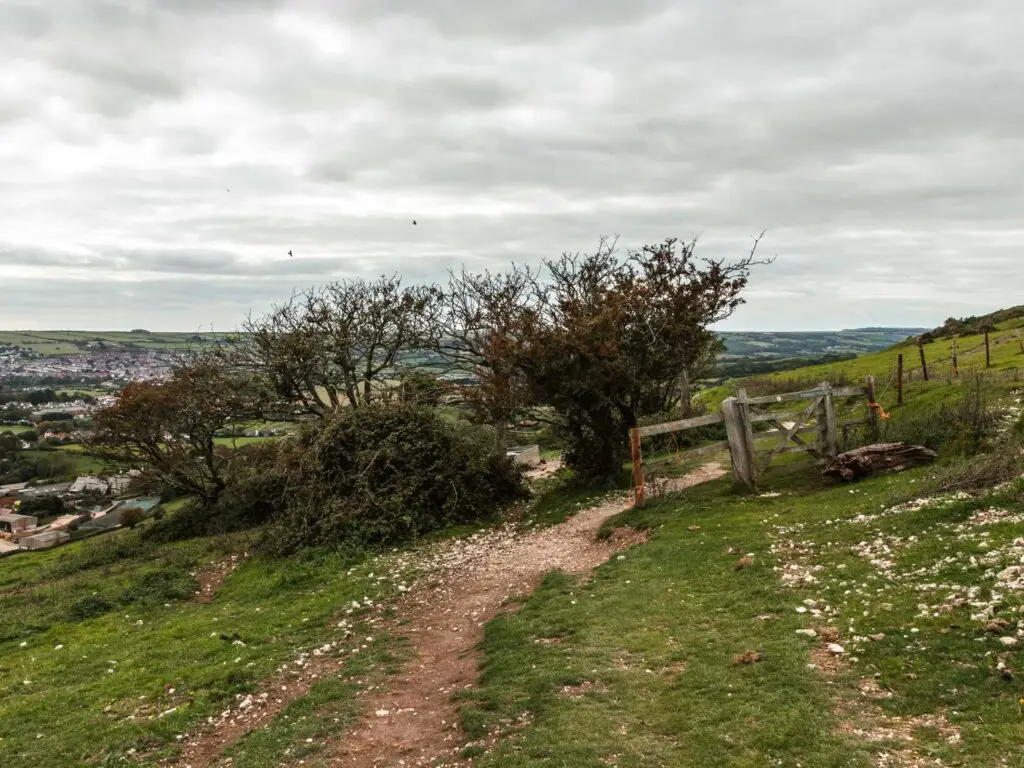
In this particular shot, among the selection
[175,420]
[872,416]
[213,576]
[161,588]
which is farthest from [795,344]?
[161,588]

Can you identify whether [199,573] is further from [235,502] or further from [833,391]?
[833,391]

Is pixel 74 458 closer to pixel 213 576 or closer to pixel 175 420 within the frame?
pixel 175 420

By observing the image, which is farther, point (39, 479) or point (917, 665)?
point (39, 479)

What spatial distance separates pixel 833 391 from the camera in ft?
57.7

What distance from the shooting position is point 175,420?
91.9ft

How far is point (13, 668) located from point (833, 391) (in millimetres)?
20366

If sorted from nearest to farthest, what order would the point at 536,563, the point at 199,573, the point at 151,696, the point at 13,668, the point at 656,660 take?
the point at 656,660, the point at 151,696, the point at 13,668, the point at 536,563, the point at 199,573

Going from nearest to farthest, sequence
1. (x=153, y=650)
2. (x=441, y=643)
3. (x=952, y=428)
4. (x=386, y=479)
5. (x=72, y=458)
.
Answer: (x=441, y=643), (x=153, y=650), (x=952, y=428), (x=386, y=479), (x=72, y=458)

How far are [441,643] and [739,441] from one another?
9.57 meters

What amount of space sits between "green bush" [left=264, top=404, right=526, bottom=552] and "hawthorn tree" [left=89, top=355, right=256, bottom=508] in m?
6.98

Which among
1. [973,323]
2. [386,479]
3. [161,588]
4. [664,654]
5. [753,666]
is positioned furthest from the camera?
[973,323]

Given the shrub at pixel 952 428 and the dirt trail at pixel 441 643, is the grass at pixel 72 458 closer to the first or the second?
the dirt trail at pixel 441 643

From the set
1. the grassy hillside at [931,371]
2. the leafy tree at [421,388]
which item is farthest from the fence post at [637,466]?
the leafy tree at [421,388]

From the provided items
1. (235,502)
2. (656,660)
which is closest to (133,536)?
(235,502)
